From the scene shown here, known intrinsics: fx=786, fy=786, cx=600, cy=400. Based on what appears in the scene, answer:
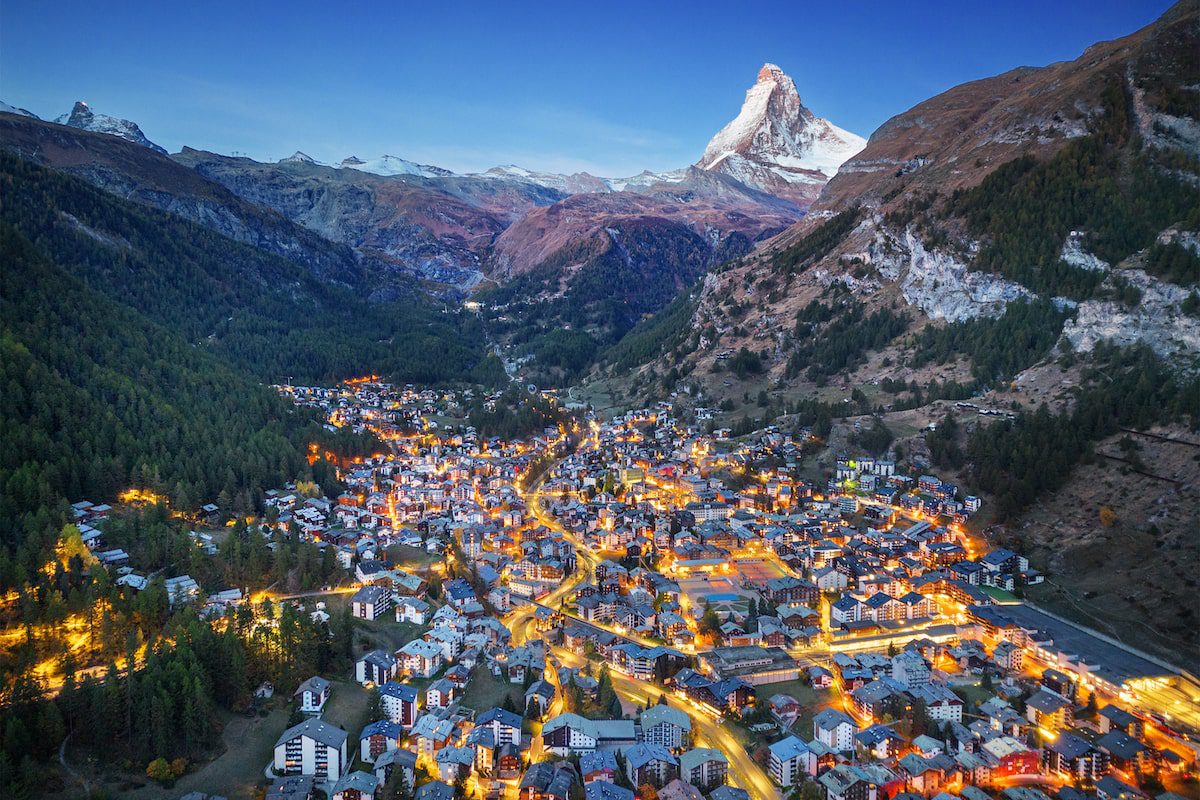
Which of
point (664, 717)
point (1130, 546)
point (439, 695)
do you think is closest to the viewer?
point (664, 717)

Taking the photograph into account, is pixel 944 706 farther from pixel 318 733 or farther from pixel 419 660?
pixel 318 733

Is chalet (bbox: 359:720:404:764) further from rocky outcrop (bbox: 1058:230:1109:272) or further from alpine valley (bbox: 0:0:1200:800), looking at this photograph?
rocky outcrop (bbox: 1058:230:1109:272)

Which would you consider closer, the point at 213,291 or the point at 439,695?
the point at 439,695

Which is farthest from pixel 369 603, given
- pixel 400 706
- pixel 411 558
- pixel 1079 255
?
pixel 1079 255

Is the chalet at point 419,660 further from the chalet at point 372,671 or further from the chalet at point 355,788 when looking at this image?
the chalet at point 355,788

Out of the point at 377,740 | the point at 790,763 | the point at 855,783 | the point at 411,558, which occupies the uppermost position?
the point at 855,783

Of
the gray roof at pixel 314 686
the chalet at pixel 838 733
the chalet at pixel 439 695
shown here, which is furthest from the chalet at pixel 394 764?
the chalet at pixel 838 733
